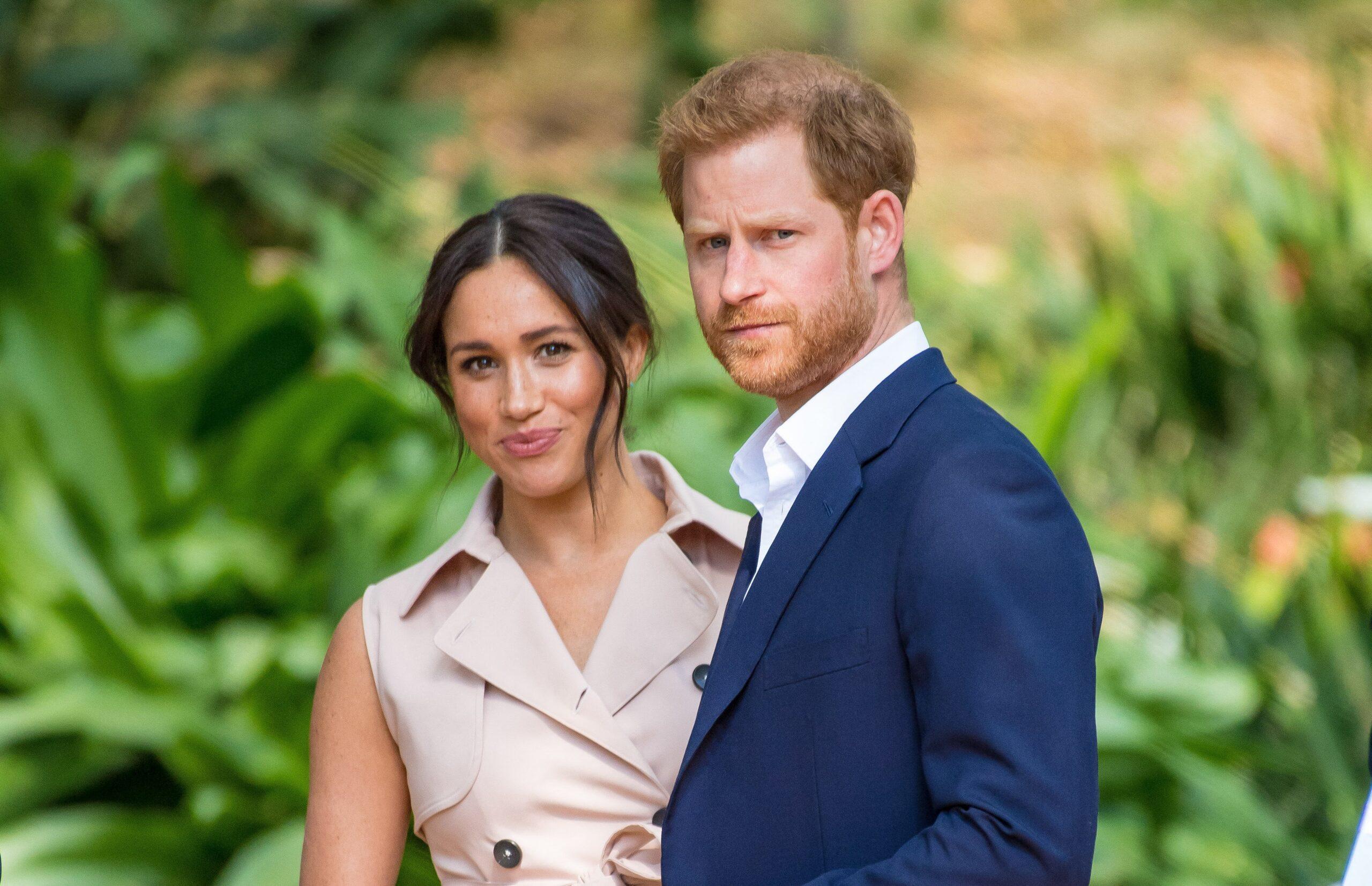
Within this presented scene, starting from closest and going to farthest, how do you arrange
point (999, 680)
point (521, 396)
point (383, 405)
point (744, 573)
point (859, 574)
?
point (999, 680) → point (859, 574) → point (744, 573) → point (521, 396) → point (383, 405)

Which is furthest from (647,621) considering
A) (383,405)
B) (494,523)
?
(383,405)

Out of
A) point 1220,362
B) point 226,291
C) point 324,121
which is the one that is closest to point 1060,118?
point 1220,362

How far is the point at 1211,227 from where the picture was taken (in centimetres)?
462

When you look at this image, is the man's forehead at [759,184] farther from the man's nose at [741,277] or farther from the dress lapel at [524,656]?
the dress lapel at [524,656]

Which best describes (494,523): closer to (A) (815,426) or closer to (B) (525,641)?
(B) (525,641)

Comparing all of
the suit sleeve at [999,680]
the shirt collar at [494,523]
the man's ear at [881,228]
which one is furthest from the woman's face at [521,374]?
the suit sleeve at [999,680]

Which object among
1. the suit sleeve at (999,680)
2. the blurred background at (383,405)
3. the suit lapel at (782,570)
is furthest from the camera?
the blurred background at (383,405)

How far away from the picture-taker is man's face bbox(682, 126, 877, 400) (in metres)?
1.06

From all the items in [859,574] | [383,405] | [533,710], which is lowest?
[533,710]

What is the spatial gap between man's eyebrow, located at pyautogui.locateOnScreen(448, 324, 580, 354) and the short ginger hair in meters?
0.30

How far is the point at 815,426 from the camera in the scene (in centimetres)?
110

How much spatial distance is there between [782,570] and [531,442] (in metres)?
0.40

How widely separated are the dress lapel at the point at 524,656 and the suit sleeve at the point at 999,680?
16.7 inches

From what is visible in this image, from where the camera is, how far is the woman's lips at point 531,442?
136 cm
